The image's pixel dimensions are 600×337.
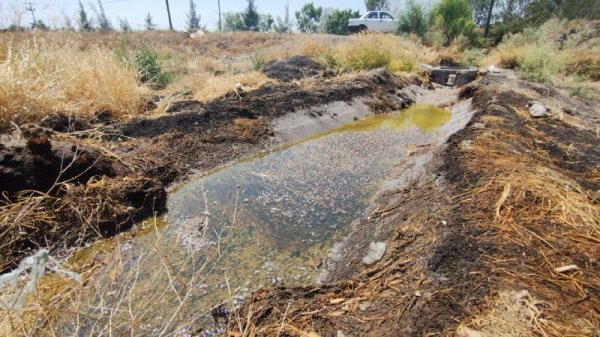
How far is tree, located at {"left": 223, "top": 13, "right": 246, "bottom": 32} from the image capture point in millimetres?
35728

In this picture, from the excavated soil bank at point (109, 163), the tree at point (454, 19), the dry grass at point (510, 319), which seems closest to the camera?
the dry grass at point (510, 319)

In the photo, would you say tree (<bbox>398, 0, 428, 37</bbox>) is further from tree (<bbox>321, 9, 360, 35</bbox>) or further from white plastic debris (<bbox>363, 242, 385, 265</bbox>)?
white plastic debris (<bbox>363, 242, 385, 265</bbox>)

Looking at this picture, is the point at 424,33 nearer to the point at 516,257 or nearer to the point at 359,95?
the point at 359,95

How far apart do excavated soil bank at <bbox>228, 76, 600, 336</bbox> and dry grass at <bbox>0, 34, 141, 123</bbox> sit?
3425mm

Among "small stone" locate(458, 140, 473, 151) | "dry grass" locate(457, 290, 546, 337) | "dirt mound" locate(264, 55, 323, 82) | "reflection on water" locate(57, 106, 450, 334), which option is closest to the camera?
"dry grass" locate(457, 290, 546, 337)

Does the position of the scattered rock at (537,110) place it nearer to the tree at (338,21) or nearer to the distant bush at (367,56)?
the distant bush at (367,56)

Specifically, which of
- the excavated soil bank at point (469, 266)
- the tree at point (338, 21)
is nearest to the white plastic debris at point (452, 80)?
the excavated soil bank at point (469, 266)

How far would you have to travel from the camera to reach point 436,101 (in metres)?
8.54

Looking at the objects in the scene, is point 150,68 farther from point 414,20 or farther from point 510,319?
point 414,20

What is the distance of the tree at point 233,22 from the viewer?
35.7 metres

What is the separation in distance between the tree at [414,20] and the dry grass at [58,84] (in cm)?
1655

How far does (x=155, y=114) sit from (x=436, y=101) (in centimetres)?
702

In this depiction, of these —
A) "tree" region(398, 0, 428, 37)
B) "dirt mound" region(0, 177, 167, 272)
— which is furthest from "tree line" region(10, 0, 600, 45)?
"dirt mound" region(0, 177, 167, 272)

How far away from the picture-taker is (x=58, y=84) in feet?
13.0
